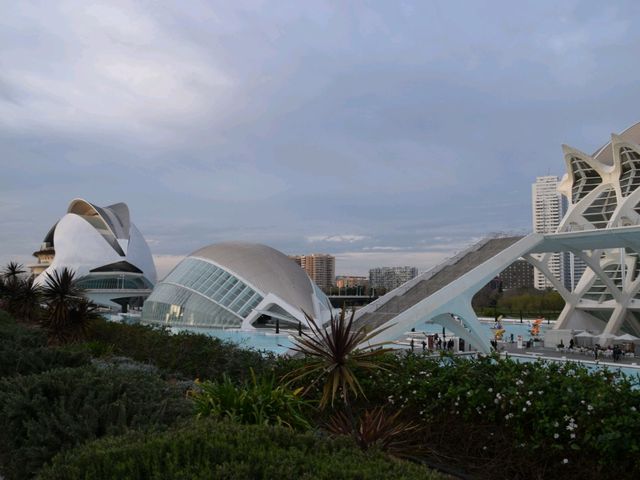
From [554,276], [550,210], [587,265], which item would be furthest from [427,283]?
[550,210]

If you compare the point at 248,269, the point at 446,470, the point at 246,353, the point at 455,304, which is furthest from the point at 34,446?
the point at 248,269

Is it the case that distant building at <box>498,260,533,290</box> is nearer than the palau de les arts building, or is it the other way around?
the palau de les arts building

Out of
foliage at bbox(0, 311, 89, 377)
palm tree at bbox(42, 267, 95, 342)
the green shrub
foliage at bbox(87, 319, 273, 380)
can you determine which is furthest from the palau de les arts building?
the green shrub

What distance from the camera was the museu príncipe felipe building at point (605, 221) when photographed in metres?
30.4

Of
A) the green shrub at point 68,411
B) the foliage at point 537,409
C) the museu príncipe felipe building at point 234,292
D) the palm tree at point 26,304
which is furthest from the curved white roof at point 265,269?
the green shrub at point 68,411

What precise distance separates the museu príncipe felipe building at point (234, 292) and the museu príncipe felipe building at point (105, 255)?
32.5 m

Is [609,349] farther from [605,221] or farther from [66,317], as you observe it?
[66,317]

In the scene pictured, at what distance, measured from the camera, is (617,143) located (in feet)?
103

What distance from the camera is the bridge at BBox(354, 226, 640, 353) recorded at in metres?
21.7

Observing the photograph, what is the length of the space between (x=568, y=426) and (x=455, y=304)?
59.5 feet

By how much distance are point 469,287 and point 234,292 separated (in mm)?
13780

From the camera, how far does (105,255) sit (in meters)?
65.0

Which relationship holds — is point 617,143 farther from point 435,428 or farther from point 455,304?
point 435,428

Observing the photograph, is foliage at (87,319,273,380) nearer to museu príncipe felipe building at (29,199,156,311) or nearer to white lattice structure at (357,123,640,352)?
white lattice structure at (357,123,640,352)
